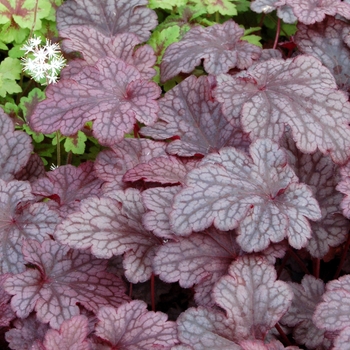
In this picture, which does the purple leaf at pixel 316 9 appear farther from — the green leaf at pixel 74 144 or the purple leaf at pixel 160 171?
the green leaf at pixel 74 144

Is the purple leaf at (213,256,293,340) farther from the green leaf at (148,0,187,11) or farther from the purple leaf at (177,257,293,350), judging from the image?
the green leaf at (148,0,187,11)

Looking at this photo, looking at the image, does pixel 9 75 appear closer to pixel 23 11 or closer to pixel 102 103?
pixel 23 11

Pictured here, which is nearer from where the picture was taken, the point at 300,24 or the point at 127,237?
the point at 127,237

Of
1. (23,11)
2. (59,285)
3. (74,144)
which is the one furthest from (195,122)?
(23,11)

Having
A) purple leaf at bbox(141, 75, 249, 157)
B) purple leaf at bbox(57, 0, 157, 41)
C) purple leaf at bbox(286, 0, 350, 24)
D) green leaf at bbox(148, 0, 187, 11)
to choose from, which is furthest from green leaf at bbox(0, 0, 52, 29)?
purple leaf at bbox(286, 0, 350, 24)

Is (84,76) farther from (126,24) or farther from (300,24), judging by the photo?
(300,24)

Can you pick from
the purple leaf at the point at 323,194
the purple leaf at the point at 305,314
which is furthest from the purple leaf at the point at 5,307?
the purple leaf at the point at 323,194

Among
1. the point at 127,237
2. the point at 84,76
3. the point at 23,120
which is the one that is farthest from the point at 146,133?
the point at 23,120
